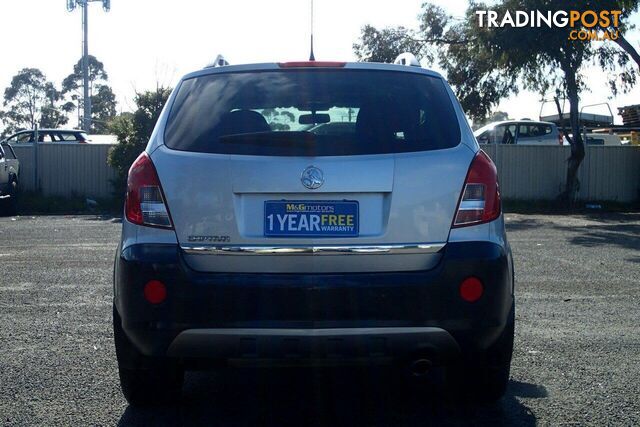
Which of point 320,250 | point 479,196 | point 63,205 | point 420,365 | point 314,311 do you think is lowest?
point 63,205

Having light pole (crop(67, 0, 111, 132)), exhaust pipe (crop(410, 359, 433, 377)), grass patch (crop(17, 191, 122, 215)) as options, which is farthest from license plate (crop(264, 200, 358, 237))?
light pole (crop(67, 0, 111, 132))

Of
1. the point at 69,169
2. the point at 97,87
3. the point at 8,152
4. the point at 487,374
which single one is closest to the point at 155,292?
the point at 487,374

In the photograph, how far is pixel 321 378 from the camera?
214 inches

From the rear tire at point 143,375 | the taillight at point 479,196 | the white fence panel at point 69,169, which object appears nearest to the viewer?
the taillight at point 479,196

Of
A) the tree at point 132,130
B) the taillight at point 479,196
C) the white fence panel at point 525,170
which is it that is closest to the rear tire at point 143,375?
the taillight at point 479,196

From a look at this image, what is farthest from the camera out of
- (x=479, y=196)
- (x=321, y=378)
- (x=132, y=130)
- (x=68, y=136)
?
(x=68, y=136)

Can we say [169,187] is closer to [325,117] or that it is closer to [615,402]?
[325,117]

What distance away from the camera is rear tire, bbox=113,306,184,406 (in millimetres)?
4262

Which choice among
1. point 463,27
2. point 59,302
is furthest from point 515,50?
point 59,302

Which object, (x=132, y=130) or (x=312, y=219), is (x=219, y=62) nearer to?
(x=312, y=219)
